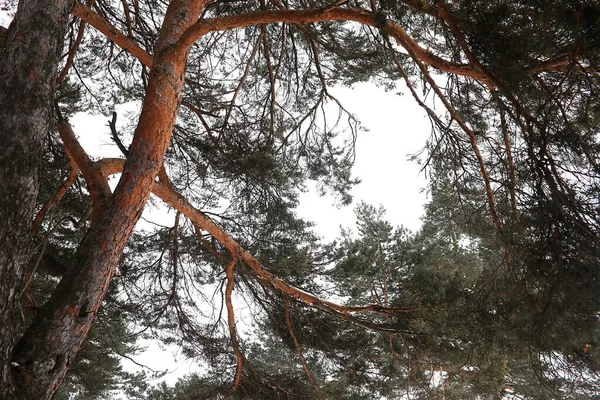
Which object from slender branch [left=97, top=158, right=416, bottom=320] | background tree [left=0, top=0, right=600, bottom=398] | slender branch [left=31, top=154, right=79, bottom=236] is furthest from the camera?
slender branch [left=97, top=158, right=416, bottom=320]

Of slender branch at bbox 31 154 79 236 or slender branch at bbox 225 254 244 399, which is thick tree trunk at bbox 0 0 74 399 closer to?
slender branch at bbox 31 154 79 236

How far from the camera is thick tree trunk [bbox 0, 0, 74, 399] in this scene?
1513 millimetres

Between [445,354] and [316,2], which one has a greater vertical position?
[316,2]

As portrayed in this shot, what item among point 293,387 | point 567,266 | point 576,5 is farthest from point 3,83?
point 293,387

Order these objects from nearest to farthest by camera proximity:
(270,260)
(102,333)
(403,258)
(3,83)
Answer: (3,83) < (270,260) < (102,333) < (403,258)

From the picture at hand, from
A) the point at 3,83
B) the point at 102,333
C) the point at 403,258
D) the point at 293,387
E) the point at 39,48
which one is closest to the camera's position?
the point at 3,83

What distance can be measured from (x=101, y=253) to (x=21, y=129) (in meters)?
0.64

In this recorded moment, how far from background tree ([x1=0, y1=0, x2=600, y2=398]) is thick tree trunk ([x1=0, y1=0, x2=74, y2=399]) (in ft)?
0.04

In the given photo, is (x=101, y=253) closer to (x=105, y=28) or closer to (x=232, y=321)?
(x=105, y=28)

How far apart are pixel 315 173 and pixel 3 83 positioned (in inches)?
167

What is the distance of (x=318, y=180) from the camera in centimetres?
581

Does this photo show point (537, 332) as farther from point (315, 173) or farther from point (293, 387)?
point (315, 173)

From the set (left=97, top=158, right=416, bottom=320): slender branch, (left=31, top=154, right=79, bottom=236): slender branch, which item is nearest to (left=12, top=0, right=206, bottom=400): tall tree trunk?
(left=31, top=154, right=79, bottom=236): slender branch

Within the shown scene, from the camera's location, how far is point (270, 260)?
462cm
